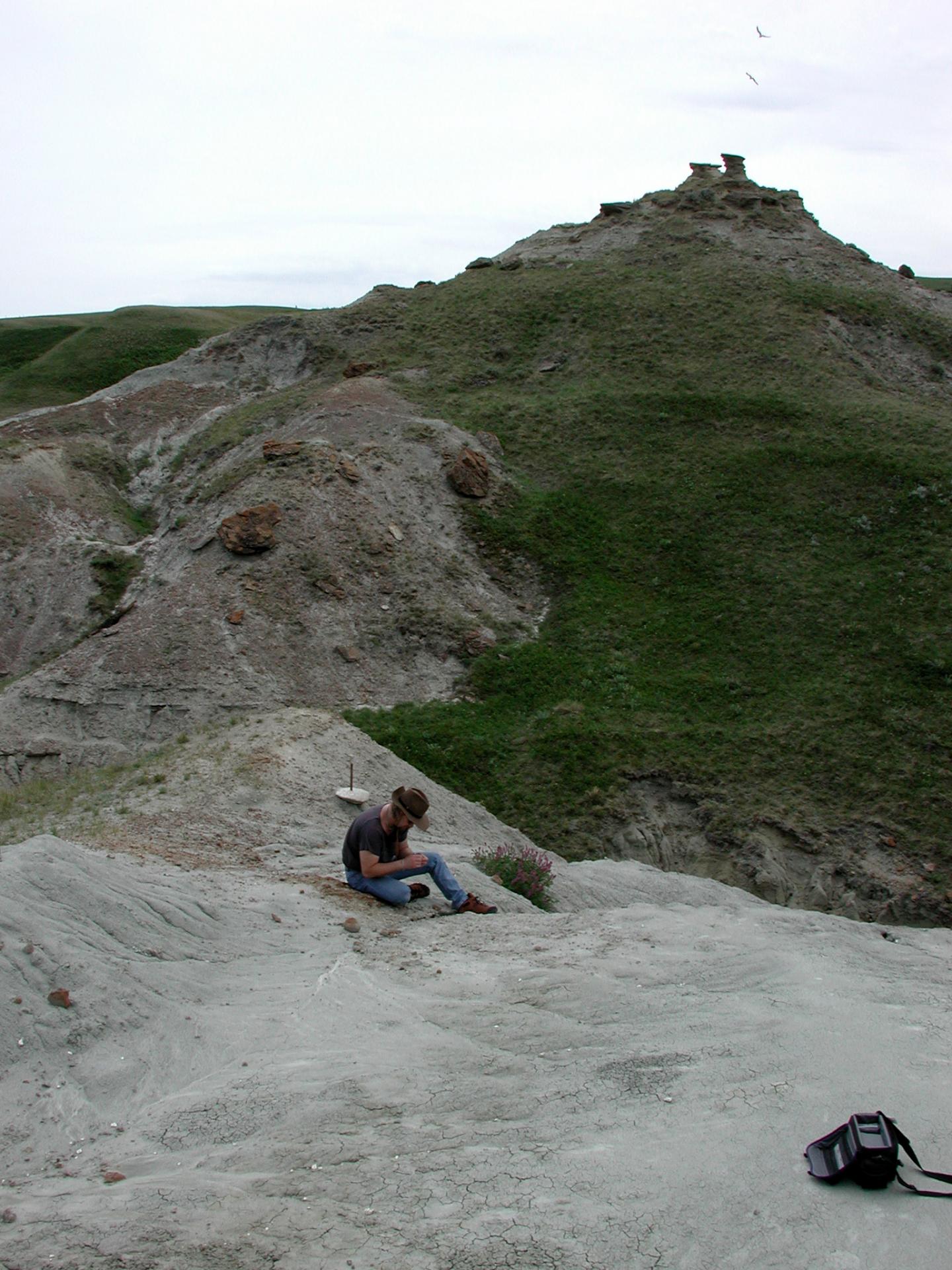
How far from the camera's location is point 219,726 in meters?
19.3

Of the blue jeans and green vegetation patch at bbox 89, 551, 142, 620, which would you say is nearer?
the blue jeans

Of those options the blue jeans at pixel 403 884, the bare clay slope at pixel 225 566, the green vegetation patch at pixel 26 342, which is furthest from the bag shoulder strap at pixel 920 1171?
the green vegetation patch at pixel 26 342

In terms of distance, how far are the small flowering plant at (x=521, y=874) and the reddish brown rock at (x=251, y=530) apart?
1539 cm

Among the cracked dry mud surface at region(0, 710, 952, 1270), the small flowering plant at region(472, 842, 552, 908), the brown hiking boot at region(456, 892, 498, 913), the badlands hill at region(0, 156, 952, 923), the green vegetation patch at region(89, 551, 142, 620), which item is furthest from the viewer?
the green vegetation patch at region(89, 551, 142, 620)

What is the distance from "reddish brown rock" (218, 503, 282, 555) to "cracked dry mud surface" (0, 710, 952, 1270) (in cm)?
1669

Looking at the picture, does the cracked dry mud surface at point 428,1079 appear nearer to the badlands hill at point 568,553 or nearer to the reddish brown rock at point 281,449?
the badlands hill at point 568,553

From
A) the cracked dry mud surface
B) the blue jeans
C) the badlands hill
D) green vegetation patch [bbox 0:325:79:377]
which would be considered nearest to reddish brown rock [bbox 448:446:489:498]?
the badlands hill

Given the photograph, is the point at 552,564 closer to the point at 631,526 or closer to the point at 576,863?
the point at 631,526

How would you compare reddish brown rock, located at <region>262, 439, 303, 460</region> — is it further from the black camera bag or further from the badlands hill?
the black camera bag

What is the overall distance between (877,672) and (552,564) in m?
9.40

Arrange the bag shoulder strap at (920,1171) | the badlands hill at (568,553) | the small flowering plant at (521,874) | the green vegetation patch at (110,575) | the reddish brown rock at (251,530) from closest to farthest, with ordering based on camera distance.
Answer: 1. the bag shoulder strap at (920,1171)
2. the small flowering plant at (521,874)
3. the badlands hill at (568,553)
4. the reddish brown rock at (251,530)
5. the green vegetation patch at (110,575)

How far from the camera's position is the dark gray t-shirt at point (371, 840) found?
1094 cm

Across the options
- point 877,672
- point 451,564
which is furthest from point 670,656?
point 451,564

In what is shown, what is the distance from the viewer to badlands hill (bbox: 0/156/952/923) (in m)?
22.1
